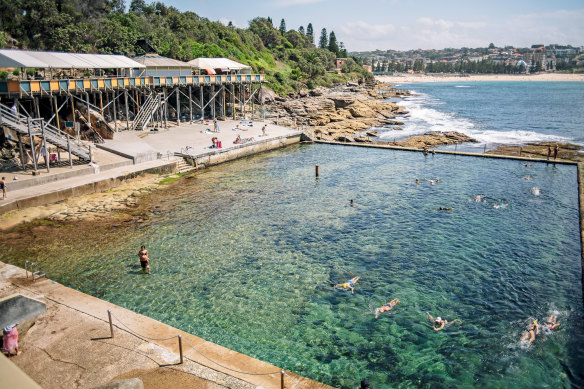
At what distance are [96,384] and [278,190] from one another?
2194 centimetres

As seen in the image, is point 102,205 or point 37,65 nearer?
point 102,205

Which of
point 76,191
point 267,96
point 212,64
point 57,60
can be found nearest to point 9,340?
point 76,191

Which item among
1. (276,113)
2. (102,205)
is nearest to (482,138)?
(276,113)

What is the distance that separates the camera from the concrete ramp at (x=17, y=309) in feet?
40.8

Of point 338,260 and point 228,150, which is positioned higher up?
point 228,150

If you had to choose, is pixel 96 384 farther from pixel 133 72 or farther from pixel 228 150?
pixel 133 72

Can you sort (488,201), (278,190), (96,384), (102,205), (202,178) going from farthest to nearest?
(202,178), (278,190), (488,201), (102,205), (96,384)

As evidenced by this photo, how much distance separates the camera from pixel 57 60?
115 ft

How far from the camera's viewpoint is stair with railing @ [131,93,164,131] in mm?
42906

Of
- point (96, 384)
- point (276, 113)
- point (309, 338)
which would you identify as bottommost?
point (309, 338)

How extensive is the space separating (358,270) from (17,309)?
13.4 m

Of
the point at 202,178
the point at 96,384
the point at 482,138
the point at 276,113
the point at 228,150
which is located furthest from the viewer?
the point at 276,113

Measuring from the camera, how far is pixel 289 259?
20859 mm

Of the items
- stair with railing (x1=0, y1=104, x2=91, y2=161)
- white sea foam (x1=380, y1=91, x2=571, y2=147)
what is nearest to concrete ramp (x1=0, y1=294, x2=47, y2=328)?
stair with railing (x1=0, y1=104, x2=91, y2=161)
